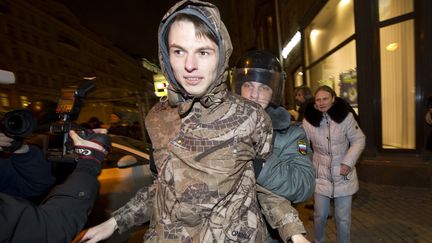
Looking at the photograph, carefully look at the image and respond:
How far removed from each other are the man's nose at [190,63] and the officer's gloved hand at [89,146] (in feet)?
1.82

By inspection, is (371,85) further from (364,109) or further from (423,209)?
(423,209)

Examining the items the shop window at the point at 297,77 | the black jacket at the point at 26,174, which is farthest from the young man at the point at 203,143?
the shop window at the point at 297,77

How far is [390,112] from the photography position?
21.8 feet

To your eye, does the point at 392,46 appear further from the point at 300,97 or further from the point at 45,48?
the point at 45,48

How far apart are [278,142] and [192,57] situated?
67cm

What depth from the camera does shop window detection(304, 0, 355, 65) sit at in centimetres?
775

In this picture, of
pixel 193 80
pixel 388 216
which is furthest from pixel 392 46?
pixel 193 80

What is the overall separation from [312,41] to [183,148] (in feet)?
36.0

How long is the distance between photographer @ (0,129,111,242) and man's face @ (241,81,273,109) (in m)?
0.95

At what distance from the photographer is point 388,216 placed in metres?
4.77

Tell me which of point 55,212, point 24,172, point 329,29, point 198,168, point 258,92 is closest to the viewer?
point 55,212

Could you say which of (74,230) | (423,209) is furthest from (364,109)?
→ (74,230)

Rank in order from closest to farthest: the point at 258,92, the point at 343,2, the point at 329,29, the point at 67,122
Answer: the point at 67,122 < the point at 258,92 < the point at 343,2 < the point at 329,29

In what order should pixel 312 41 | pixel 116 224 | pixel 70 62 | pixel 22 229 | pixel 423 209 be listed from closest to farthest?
pixel 22 229, pixel 116 224, pixel 423 209, pixel 312 41, pixel 70 62
